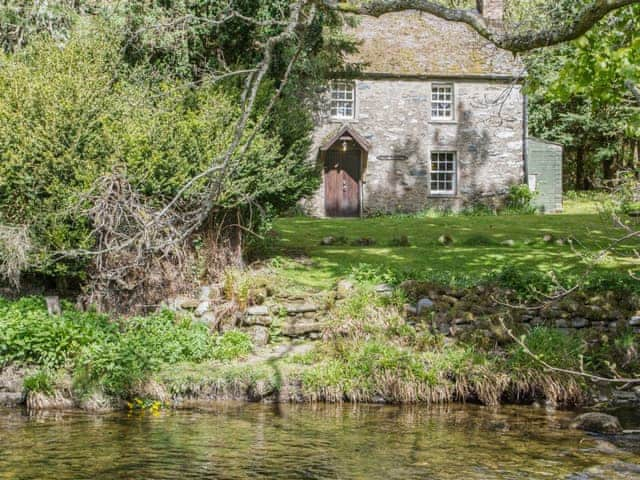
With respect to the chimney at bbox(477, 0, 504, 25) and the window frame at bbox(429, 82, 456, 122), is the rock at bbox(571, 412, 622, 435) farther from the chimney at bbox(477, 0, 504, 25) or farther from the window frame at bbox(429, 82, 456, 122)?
the chimney at bbox(477, 0, 504, 25)

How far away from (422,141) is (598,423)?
67.2ft

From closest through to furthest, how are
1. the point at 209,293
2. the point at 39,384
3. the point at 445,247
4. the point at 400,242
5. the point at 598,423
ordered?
the point at 598,423
the point at 39,384
the point at 209,293
the point at 445,247
the point at 400,242

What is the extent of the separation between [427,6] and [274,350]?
7.34 m

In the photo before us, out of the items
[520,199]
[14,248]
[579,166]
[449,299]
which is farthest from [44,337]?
[579,166]

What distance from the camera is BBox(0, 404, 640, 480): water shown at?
932cm

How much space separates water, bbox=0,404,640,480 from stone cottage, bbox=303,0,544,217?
59.9ft

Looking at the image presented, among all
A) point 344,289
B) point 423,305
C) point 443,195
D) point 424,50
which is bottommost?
point 423,305

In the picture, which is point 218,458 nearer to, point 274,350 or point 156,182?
point 274,350

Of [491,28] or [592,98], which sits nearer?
[491,28]

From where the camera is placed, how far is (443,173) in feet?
103

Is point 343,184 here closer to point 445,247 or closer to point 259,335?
point 445,247

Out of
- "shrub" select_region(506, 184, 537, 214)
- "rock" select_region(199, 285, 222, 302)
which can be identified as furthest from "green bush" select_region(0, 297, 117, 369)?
"shrub" select_region(506, 184, 537, 214)

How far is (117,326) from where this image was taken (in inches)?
552

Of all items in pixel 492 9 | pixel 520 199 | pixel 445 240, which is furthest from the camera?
pixel 492 9
